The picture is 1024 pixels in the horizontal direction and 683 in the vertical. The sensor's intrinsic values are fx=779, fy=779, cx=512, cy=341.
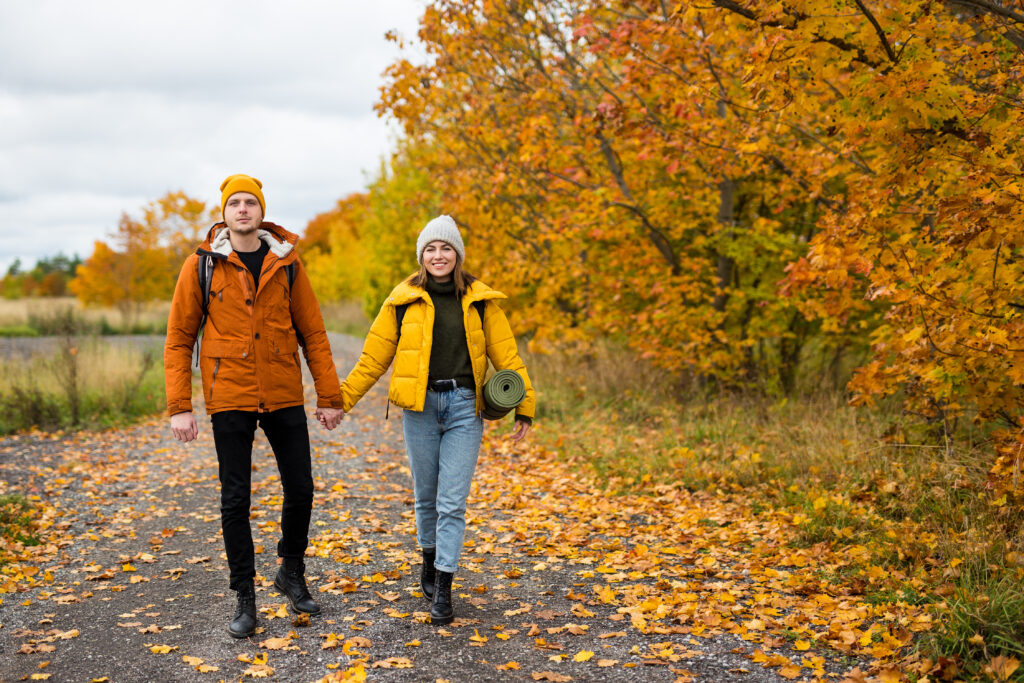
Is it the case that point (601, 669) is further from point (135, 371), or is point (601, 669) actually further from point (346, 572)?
point (135, 371)

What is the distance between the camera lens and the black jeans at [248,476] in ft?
12.9

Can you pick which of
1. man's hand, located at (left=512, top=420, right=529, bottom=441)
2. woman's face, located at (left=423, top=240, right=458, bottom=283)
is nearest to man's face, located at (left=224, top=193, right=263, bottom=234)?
woman's face, located at (left=423, top=240, right=458, bottom=283)

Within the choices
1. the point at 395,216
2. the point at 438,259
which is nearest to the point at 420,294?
the point at 438,259

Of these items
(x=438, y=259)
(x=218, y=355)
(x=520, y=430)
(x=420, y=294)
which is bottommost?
(x=520, y=430)

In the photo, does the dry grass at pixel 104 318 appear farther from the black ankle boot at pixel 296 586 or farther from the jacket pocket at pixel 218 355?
the jacket pocket at pixel 218 355

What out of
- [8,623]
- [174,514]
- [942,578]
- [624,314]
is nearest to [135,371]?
[174,514]

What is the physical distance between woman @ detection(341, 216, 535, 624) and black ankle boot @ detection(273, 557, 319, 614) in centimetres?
71

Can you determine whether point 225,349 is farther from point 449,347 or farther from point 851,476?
point 851,476

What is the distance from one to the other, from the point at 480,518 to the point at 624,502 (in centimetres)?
127

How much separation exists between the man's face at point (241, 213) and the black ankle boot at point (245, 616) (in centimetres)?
185

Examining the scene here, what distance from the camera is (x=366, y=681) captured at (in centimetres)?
349

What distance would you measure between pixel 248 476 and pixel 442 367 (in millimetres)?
1151

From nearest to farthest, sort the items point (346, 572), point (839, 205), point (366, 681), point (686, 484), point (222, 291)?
point (366, 681) → point (222, 291) → point (346, 572) → point (686, 484) → point (839, 205)

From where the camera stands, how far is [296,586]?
14.2ft
